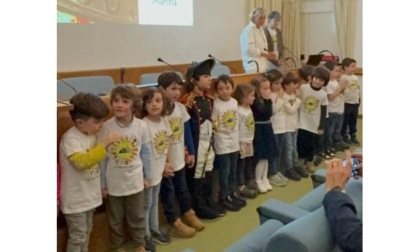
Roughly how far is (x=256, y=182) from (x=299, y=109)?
925 mm

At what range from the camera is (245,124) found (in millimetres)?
3672

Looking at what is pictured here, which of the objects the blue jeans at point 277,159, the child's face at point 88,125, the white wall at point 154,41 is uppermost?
the white wall at point 154,41

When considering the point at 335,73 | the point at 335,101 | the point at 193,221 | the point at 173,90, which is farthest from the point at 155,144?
the point at 335,73

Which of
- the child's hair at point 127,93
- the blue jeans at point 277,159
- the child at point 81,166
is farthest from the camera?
the blue jeans at point 277,159

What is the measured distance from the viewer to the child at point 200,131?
3.26 meters

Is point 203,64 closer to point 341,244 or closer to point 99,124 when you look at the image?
point 99,124

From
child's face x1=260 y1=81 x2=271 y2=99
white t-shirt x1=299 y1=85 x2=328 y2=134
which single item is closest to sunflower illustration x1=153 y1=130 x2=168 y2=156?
child's face x1=260 y1=81 x2=271 y2=99

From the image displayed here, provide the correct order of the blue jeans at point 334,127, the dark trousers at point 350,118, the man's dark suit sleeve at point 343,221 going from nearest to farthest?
the man's dark suit sleeve at point 343,221, the blue jeans at point 334,127, the dark trousers at point 350,118

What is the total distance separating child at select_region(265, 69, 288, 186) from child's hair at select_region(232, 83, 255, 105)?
15.3 inches

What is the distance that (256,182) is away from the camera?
13.1 ft

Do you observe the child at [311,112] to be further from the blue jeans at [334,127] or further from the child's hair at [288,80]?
the blue jeans at [334,127]

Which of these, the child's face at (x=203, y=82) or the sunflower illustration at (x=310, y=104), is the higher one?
the child's face at (x=203, y=82)

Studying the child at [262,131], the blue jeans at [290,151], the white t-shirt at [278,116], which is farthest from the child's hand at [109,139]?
the blue jeans at [290,151]
